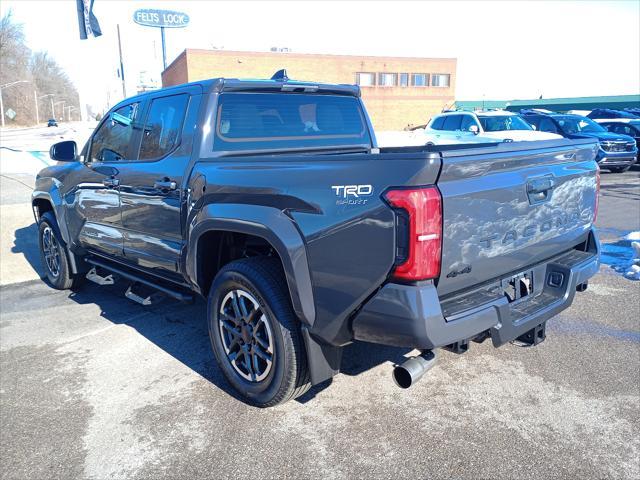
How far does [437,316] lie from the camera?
8.20 feet

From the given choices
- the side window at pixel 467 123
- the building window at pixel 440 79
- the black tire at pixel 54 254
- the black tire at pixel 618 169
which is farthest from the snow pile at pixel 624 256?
the building window at pixel 440 79

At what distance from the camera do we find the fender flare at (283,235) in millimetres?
2881

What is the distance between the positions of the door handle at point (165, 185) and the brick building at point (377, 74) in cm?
4668

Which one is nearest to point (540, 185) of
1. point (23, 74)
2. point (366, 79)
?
point (366, 79)

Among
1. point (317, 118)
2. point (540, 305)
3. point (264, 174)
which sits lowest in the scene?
point (540, 305)

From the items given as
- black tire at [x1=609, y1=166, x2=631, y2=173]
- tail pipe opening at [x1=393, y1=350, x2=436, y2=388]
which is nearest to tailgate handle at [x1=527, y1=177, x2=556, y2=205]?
tail pipe opening at [x1=393, y1=350, x2=436, y2=388]

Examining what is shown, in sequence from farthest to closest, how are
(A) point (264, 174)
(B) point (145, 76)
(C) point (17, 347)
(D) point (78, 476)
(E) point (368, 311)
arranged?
(B) point (145, 76), (C) point (17, 347), (A) point (264, 174), (D) point (78, 476), (E) point (368, 311)

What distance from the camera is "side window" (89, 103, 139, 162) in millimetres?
4707

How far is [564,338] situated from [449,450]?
196 centimetres

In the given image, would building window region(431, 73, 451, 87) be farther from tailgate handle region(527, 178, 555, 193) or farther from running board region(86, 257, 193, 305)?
tailgate handle region(527, 178, 555, 193)

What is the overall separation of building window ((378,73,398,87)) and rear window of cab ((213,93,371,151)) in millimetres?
52603

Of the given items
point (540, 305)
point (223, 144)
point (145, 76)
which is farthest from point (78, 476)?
point (145, 76)

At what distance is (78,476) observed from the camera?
112 inches

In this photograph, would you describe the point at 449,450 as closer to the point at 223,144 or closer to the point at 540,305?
the point at 540,305
